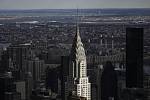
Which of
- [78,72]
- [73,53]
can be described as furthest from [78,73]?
[73,53]

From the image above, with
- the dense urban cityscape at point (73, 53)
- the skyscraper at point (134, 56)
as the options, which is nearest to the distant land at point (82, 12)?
the dense urban cityscape at point (73, 53)

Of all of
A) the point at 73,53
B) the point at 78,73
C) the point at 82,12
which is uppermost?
the point at 82,12

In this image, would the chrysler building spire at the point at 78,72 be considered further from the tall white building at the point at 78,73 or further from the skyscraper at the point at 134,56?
the skyscraper at the point at 134,56

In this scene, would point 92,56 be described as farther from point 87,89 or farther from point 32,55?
point 32,55

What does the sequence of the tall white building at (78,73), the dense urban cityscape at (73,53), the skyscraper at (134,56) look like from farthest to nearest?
1. the tall white building at (78,73)
2. the dense urban cityscape at (73,53)
3. the skyscraper at (134,56)

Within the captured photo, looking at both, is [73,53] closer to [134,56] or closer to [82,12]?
[82,12]

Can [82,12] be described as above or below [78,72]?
Answer: above

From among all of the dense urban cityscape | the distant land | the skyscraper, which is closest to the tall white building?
the dense urban cityscape

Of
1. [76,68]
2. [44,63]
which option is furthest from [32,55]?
[76,68]
